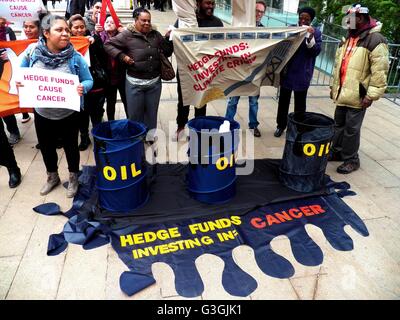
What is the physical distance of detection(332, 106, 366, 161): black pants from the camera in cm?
438

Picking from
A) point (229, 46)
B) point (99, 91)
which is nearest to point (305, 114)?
point (229, 46)

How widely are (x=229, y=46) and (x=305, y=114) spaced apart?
1.30m

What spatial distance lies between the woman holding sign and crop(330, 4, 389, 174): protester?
307cm

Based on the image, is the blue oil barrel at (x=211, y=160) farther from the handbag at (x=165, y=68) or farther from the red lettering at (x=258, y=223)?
the handbag at (x=165, y=68)

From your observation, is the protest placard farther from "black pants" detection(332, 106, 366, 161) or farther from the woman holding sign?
the woman holding sign

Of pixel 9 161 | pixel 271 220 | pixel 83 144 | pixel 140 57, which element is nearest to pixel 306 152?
pixel 271 220

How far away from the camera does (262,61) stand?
4574mm

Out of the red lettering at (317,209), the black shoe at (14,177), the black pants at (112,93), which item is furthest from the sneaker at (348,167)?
the black shoe at (14,177)

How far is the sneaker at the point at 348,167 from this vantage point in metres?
4.62

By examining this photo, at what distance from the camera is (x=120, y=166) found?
3.37m

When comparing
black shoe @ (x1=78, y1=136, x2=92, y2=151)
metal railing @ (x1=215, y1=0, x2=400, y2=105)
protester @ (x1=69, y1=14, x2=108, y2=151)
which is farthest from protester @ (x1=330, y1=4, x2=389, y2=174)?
black shoe @ (x1=78, y1=136, x2=92, y2=151)

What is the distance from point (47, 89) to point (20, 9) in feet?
5.16
